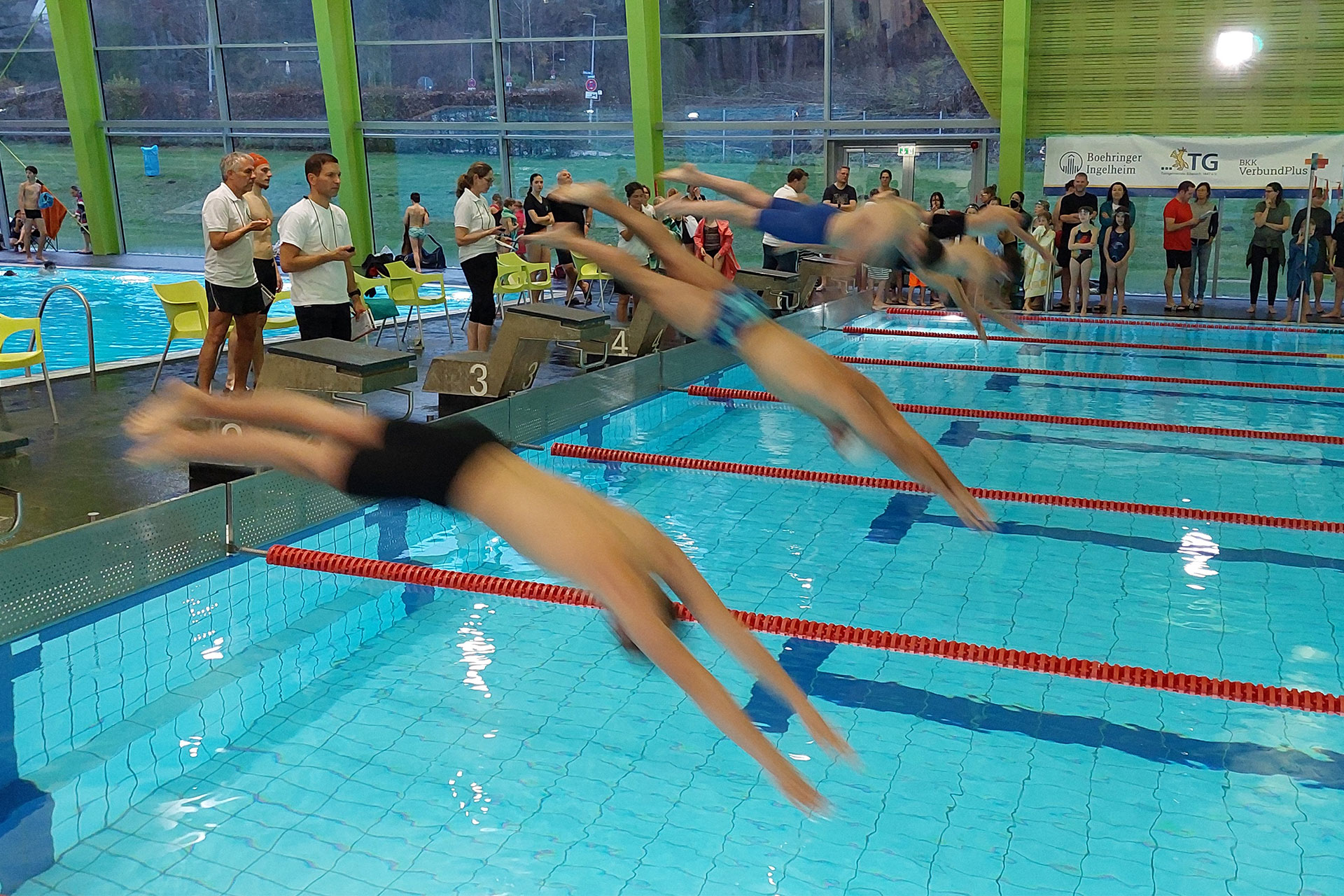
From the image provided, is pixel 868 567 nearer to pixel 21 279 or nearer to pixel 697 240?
pixel 697 240

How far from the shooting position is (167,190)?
18531 millimetres

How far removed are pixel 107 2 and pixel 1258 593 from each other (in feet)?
62.4

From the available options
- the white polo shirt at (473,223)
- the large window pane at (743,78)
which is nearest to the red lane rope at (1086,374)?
the white polo shirt at (473,223)

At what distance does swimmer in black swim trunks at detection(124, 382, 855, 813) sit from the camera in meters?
2.01

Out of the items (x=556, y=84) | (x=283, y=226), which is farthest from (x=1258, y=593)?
(x=556, y=84)

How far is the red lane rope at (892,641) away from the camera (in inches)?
129

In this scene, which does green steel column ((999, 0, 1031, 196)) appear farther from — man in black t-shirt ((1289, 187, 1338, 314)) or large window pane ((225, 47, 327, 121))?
large window pane ((225, 47, 327, 121))

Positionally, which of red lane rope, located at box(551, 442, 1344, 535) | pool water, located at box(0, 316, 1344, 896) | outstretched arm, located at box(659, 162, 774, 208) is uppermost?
outstretched arm, located at box(659, 162, 774, 208)

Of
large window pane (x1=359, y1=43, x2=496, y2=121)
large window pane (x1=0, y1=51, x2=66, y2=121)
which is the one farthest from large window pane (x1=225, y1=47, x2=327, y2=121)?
large window pane (x1=0, y1=51, x2=66, y2=121)

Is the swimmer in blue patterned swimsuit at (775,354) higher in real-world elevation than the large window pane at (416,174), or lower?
lower

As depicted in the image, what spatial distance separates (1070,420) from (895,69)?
8.87 metres

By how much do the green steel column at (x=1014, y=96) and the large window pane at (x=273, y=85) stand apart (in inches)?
404

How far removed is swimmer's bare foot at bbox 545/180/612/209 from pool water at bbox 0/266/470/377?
213 inches

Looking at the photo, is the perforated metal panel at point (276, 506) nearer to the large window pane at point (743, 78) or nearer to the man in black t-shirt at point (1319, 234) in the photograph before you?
the man in black t-shirt at point (1319, 234)
